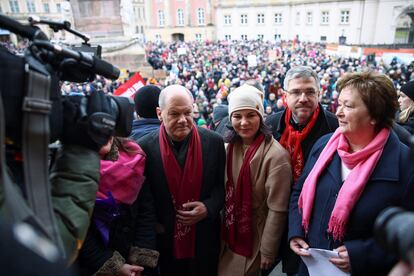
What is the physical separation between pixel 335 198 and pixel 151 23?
56987 mm

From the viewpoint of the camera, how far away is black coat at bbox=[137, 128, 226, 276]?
2.38 meters

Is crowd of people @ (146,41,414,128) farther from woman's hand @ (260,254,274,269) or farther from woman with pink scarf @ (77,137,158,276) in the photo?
woman with pink scarf @ (77,137,158,276)

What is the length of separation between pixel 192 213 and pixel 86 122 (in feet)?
4.61

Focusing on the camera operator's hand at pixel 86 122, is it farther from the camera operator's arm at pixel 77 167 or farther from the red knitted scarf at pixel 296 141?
the red knitted scarf at pixel 296 141

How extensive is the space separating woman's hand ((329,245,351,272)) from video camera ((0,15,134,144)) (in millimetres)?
1562

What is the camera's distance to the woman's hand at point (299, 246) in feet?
6.95

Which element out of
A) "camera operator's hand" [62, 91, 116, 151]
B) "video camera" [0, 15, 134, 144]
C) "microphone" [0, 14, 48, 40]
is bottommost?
"camera operator's hand" [62, 91, 116, 151]

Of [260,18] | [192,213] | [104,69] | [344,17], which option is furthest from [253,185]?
[260,18]

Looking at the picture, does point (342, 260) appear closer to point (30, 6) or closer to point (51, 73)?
point (51, 73)

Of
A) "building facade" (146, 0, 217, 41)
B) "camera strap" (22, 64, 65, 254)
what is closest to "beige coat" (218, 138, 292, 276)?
"camera strap" (22, 64, 65, 254)

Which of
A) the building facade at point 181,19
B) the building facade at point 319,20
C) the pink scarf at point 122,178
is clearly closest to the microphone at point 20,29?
the pink scarf at point 122,178

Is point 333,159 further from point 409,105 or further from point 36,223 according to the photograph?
point 409,105

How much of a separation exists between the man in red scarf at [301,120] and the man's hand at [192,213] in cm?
82

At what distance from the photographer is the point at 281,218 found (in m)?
2.38
